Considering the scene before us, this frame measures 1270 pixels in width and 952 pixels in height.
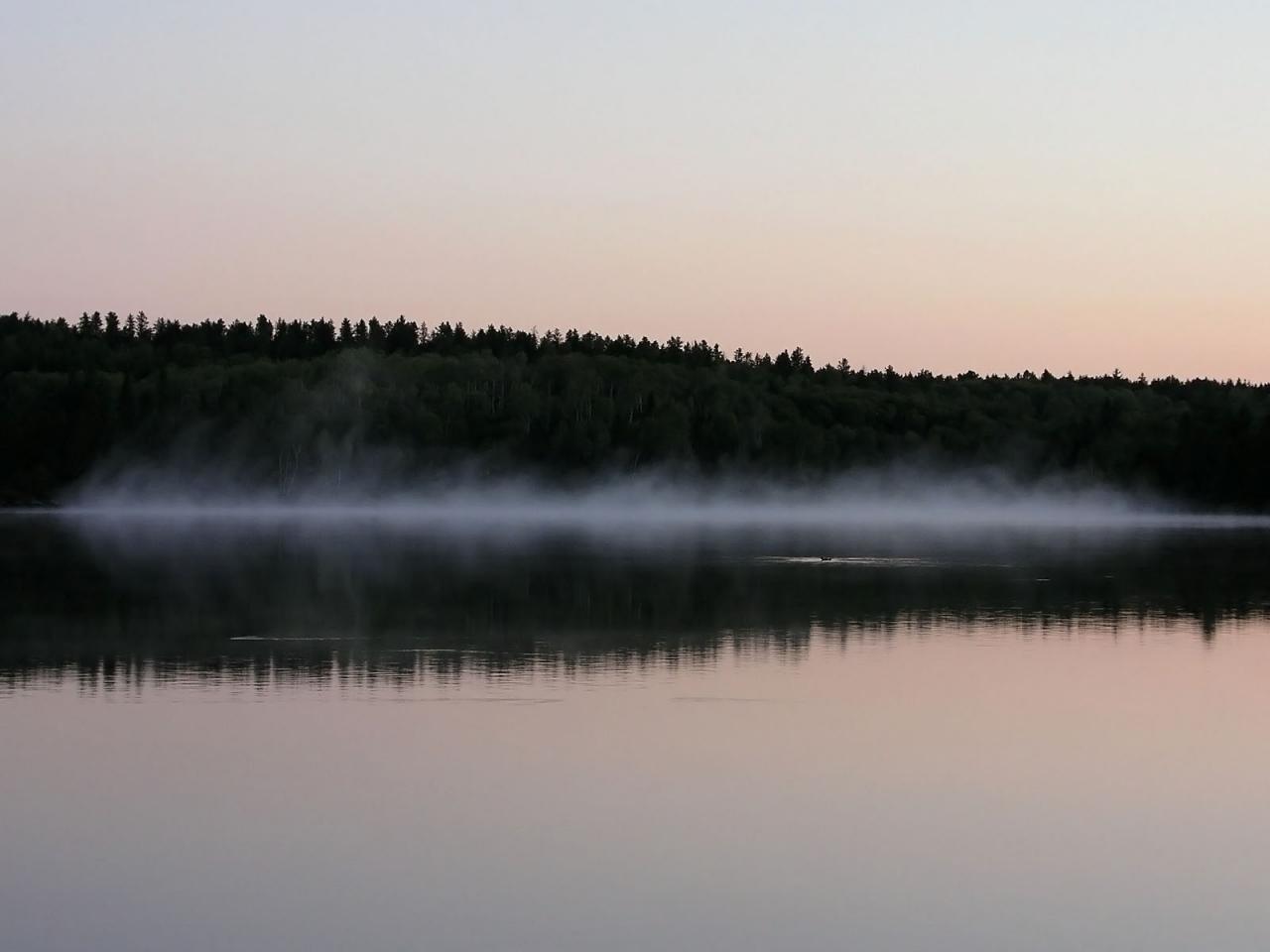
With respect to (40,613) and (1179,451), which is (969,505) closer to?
(1179,451)

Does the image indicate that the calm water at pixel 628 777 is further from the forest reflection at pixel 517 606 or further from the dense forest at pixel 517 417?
the dense forest at pixel 517 417

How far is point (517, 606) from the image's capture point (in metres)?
29.8

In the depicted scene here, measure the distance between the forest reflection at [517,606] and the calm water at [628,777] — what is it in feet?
0.59

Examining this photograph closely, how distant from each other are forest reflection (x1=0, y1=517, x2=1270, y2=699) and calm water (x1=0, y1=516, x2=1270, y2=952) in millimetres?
181

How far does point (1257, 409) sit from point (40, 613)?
14334 centimetres

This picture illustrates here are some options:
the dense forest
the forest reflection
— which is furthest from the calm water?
the dense forest

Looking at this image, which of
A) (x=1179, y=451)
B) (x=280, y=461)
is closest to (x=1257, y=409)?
(x=1179, y=451)

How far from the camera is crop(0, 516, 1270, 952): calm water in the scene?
32.6ft

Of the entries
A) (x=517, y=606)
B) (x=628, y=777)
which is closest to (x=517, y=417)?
(x=517, y=606)

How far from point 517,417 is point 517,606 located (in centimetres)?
12352

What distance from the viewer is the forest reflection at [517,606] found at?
69.3 ft

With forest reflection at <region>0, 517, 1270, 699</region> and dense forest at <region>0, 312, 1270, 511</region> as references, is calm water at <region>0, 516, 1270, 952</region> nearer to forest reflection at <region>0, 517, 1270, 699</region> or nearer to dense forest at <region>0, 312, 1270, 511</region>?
A: forest reflection at <region>0, 517, 1270, 699</region>

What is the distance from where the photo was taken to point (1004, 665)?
21.7 meters

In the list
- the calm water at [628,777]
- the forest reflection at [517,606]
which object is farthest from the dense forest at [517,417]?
the calm water at [628,777]
